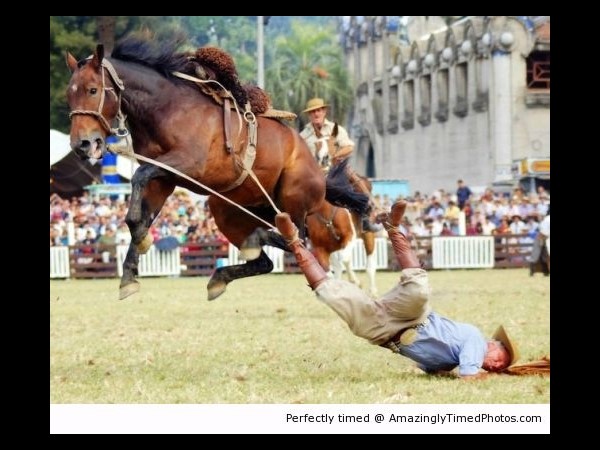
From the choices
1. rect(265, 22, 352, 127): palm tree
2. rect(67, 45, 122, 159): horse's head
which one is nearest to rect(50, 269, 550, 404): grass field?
rect(67, 45, 122, 159): horse's head

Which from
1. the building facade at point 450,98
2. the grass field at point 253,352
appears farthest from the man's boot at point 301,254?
the building facade at point 450,98

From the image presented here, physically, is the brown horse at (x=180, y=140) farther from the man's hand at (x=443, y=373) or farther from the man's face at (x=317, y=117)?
the man's face at (x=317, y=117)

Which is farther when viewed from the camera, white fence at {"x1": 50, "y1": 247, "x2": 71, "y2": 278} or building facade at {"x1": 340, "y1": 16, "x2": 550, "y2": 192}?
building facade at {"x1": 340, "y1": 16, "x2": 550, "y2": 192}

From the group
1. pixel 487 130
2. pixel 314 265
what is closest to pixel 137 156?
pixel 314 265

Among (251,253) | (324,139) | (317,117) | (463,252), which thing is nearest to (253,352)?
(251,253)

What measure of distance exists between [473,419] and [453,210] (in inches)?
903

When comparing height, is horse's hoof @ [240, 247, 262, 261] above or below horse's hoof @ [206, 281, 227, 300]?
above

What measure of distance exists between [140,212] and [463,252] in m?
20.7

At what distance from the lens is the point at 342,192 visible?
12758 millimetres

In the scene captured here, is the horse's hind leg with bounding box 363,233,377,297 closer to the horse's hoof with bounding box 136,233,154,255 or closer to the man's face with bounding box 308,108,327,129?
the man's face with bounding box 308,108,327,129

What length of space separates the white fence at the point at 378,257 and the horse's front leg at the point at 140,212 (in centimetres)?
1824

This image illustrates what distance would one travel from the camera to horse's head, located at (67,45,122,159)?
946 centimetres

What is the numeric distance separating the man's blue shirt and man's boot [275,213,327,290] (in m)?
0.97

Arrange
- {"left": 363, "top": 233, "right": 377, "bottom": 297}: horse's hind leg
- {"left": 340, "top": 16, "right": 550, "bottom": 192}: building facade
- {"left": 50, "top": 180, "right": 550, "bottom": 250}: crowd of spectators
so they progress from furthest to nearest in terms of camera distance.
Result: {"left": 340, "top": 16, "right": 550, "bottom": 192}: building facade, {"left": 50, "top": 180, "right": 550, "bottom": 250}: crowd of spectators, {"left": 363, "top": 233, "right": 377, "bottom": 297}: horse's hind leg
